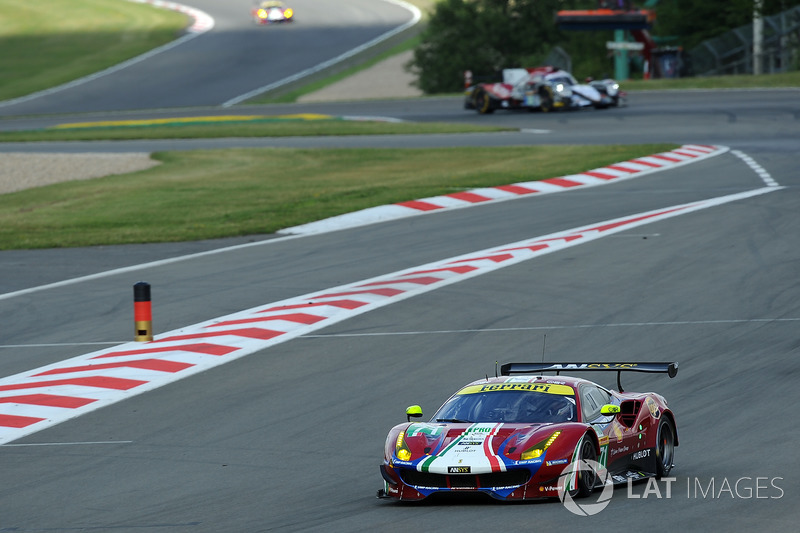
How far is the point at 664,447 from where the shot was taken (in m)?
10.5

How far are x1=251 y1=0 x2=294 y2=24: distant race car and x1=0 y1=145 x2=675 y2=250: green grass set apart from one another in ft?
172

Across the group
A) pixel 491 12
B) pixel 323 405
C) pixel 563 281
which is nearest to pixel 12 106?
pixel 491 12

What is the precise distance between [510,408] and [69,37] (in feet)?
287

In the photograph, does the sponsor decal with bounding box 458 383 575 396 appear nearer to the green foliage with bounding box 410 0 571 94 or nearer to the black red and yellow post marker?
the black red and yellow post marker

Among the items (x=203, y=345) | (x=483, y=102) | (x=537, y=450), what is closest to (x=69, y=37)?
(x=483, y=102)

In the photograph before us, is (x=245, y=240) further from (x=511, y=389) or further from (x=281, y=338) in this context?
(x=511, y=389)

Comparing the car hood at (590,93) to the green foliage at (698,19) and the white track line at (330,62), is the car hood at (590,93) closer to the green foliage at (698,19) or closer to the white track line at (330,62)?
the green foliage at (698,19)

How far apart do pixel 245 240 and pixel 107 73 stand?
188ft

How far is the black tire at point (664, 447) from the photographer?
10281 mm

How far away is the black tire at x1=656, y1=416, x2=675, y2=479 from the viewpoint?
33.7 feet

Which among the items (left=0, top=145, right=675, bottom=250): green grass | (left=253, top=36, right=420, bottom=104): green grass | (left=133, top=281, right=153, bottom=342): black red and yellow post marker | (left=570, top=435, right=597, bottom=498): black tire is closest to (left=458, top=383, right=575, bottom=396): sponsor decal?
(left=570, top=435, right=597, bottom=498): black tire

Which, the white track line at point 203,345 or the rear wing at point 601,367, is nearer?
the rear wing at point 601,367

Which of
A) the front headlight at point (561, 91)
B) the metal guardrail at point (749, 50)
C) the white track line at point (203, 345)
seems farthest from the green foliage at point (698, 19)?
the white track line at point (203, 345)

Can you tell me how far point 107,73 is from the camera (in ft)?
258
